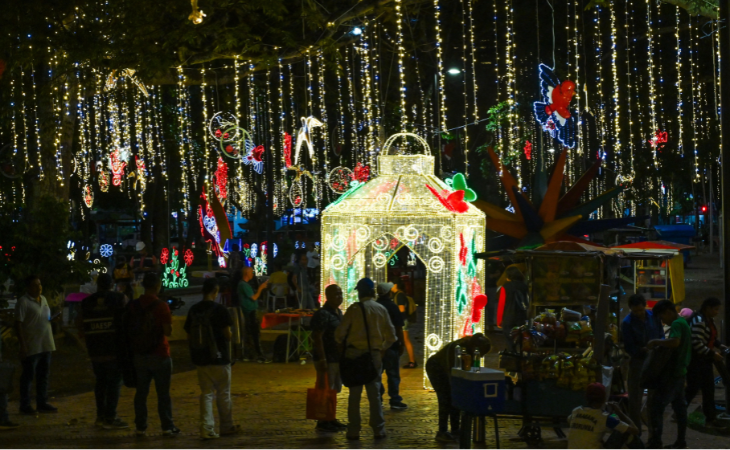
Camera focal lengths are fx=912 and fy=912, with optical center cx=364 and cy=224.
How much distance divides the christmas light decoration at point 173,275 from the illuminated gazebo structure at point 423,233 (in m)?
18.0

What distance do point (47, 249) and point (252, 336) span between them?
3980 millimetres

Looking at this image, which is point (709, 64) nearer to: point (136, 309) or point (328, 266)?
point (328, 266)

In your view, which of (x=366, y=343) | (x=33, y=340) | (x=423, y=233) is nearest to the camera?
(x=366, y=343)

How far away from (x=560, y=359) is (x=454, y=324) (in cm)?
361

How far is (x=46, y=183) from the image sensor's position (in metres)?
17.1

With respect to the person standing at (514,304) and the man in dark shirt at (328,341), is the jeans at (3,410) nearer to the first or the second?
the man in dark shirt at (328,341)

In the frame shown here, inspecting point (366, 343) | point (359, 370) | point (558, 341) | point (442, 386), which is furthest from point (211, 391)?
point (558, 341)

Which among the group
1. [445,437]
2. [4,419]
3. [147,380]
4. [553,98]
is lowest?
[445,437]

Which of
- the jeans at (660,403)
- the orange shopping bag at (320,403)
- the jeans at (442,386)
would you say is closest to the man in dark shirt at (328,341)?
A: the orange shopping bag at (320,403)

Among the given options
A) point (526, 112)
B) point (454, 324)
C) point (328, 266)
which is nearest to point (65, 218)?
point (328, 266)

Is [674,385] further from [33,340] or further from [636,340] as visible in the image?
[33,340]

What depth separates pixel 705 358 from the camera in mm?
9211

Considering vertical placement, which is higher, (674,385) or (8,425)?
(674,385)

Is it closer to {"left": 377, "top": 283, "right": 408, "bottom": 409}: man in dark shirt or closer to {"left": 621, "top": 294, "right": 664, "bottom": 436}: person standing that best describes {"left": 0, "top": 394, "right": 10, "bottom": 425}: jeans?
{"left": 377, "top": 283, "right": 408, "bottom": 409}: man in dark shirt
